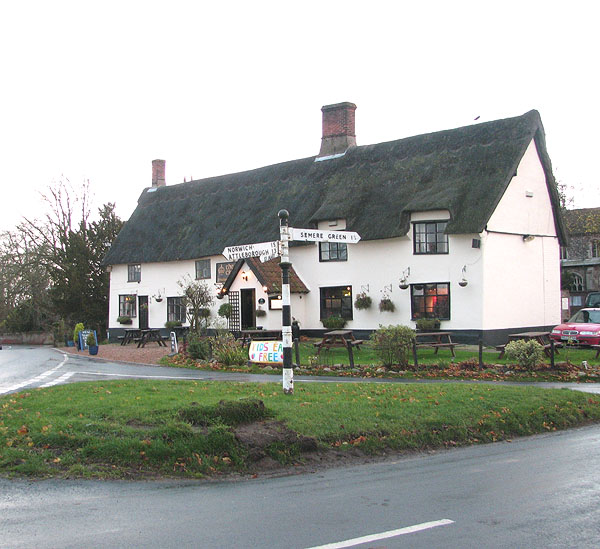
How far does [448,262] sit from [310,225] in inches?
287

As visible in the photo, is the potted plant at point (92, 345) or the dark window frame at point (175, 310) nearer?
the potted plant at point (92, 345)

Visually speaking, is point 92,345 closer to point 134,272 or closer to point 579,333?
point 134,272

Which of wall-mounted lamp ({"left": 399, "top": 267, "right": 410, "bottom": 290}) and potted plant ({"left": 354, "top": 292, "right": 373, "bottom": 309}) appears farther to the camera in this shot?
potted plant ({"left": 354, "top": 292, "right": 373, "bottom": 309})

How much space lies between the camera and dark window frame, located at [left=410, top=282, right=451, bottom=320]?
1131 inches

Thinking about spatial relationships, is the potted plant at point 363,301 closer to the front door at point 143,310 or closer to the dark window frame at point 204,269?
the dark window frame at point 204,269

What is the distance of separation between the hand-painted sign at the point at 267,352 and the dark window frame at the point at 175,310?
760 inches

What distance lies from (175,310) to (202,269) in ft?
11.7

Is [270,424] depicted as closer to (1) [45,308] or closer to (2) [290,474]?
(2) [290,474]

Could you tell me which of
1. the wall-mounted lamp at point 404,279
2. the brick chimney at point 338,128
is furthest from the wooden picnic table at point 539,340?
the brick chimney at point 338,128

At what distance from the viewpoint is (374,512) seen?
628 cm

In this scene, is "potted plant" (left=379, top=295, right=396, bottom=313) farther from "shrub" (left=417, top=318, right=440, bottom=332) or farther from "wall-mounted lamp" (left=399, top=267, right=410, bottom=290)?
"shrub" (left=417, top=318, right=440, bottom=332)

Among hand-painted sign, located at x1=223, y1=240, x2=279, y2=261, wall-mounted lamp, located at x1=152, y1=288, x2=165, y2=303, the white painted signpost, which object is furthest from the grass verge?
wall-mounted lamp, located at x1=152, y1=288, x2=165, y2=303

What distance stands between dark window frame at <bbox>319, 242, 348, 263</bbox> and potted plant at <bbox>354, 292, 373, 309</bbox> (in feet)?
6.83

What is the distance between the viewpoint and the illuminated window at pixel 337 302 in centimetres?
3203
